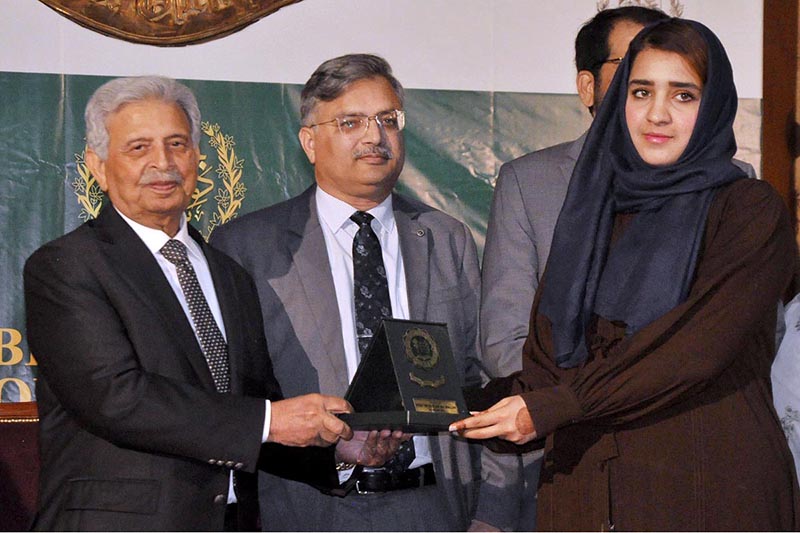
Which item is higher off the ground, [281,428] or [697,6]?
[697,6]

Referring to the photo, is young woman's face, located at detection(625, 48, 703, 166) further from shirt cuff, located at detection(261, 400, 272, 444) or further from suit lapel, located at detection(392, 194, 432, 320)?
shirt cuff, located at detection(261, 400, 272, 444)

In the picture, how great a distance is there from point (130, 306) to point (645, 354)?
1.28 meters

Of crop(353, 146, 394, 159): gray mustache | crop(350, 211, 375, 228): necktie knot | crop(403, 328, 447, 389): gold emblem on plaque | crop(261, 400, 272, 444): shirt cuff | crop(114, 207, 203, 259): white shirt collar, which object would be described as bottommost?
crop(261, 400, 272, 444): shirt cuff

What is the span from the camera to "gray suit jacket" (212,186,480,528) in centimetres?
366

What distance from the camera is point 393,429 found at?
10.7ft

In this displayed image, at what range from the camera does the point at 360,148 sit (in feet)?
12.5

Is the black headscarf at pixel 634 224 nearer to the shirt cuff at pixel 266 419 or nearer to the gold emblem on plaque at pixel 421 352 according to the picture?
the gold emblem on plaque at pixel 421 352

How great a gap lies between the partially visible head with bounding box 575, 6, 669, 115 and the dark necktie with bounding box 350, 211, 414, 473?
0.97m

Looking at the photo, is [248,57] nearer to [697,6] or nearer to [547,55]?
[547,55]

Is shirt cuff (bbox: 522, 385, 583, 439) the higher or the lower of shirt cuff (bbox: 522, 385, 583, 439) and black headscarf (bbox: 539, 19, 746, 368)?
the lower

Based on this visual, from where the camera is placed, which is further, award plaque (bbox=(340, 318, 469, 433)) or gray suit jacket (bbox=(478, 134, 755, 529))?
gray suit jacket (bbox=(478, 134, 755, 529))

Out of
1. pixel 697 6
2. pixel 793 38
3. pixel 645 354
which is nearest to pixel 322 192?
pixel 645 354

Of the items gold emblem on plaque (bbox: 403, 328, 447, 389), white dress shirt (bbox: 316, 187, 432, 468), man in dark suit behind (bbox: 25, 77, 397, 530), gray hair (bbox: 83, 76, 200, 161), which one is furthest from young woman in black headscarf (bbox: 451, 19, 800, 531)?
gray hair (bbox: 83, 76, 200, 161)

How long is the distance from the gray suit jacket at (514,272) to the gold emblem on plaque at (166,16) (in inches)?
50.9
